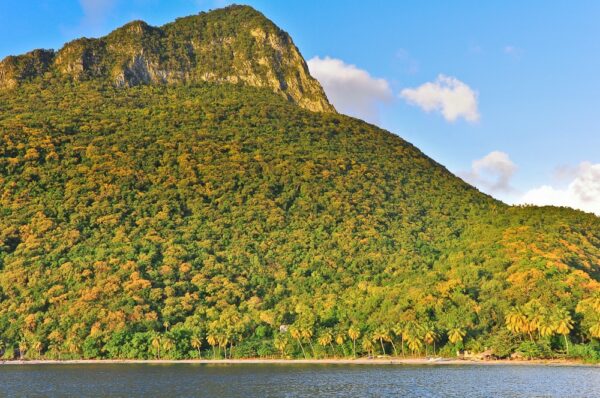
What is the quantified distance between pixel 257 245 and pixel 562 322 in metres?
58.9

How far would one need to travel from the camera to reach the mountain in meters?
108

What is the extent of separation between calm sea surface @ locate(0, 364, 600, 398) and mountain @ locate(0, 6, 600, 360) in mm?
11957

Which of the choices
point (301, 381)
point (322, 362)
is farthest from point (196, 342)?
point (301, 381)

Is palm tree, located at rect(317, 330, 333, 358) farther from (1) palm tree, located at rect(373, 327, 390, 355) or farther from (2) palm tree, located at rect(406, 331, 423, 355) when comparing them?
(2) palm tree, located at rect(406, 331, 423, 355)

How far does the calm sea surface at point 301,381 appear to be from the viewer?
69.0 m

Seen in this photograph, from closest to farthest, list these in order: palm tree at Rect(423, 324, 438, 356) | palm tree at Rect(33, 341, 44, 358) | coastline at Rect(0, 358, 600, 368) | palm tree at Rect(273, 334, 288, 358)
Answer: coastline at Rect(0, 358, 600, 368), palm tree at Rect(423, 324, 438, 356), palm tree at Rect(273, 334, 288, 358), palm tree at Rect(33, 341, 44, 358)

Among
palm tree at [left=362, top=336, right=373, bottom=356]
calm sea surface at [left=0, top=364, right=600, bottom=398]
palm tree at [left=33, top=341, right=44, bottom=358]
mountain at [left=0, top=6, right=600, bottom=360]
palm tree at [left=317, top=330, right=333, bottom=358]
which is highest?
mountain at [left=0, top=6, right=600, bottom=360]

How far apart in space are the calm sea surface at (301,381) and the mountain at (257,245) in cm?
1196

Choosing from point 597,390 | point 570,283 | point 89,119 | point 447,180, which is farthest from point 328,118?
point 597,390

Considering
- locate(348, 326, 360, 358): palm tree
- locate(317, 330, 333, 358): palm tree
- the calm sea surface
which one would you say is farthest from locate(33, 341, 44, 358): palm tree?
locate(348, 326, 360, 358): palm tree

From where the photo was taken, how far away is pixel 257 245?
13350 centimetres

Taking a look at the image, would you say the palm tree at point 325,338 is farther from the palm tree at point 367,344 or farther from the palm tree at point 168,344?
the palm tree at point 168,344

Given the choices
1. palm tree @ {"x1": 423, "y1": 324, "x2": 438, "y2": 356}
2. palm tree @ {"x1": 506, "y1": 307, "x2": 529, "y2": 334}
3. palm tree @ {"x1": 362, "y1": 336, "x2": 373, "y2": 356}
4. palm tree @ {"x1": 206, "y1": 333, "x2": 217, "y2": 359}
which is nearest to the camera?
palm tree @ {"x1": 506, "y1": 307, "x2": 529, "y2": 334}

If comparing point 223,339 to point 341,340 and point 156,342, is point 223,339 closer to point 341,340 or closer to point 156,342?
point 156,342
